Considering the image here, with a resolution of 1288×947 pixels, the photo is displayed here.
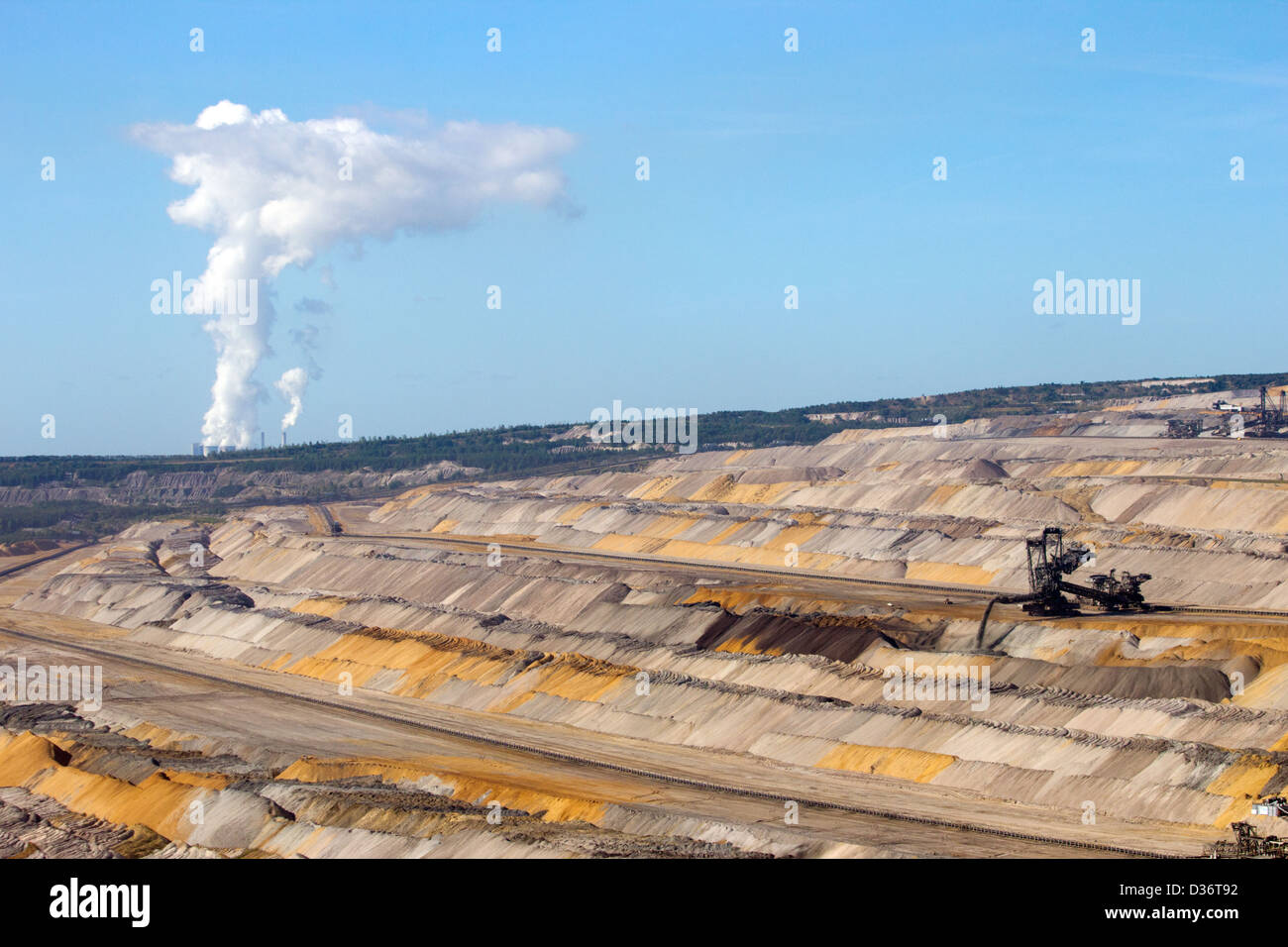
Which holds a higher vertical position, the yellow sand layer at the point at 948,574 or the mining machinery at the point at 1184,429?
the mining machinery at the point at 1184,429

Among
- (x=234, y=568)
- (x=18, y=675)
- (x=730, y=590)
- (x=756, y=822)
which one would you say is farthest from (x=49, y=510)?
(x=756, y=822)

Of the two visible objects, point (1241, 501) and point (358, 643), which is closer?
point (358, 643)

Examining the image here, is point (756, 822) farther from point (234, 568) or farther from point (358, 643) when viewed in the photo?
point (234, 568)

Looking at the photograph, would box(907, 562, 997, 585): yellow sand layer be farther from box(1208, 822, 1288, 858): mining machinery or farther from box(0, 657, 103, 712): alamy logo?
box(1208, 822, 1288, 858): mining machinery

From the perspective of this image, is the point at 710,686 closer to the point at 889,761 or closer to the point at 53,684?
the point at 889,761
